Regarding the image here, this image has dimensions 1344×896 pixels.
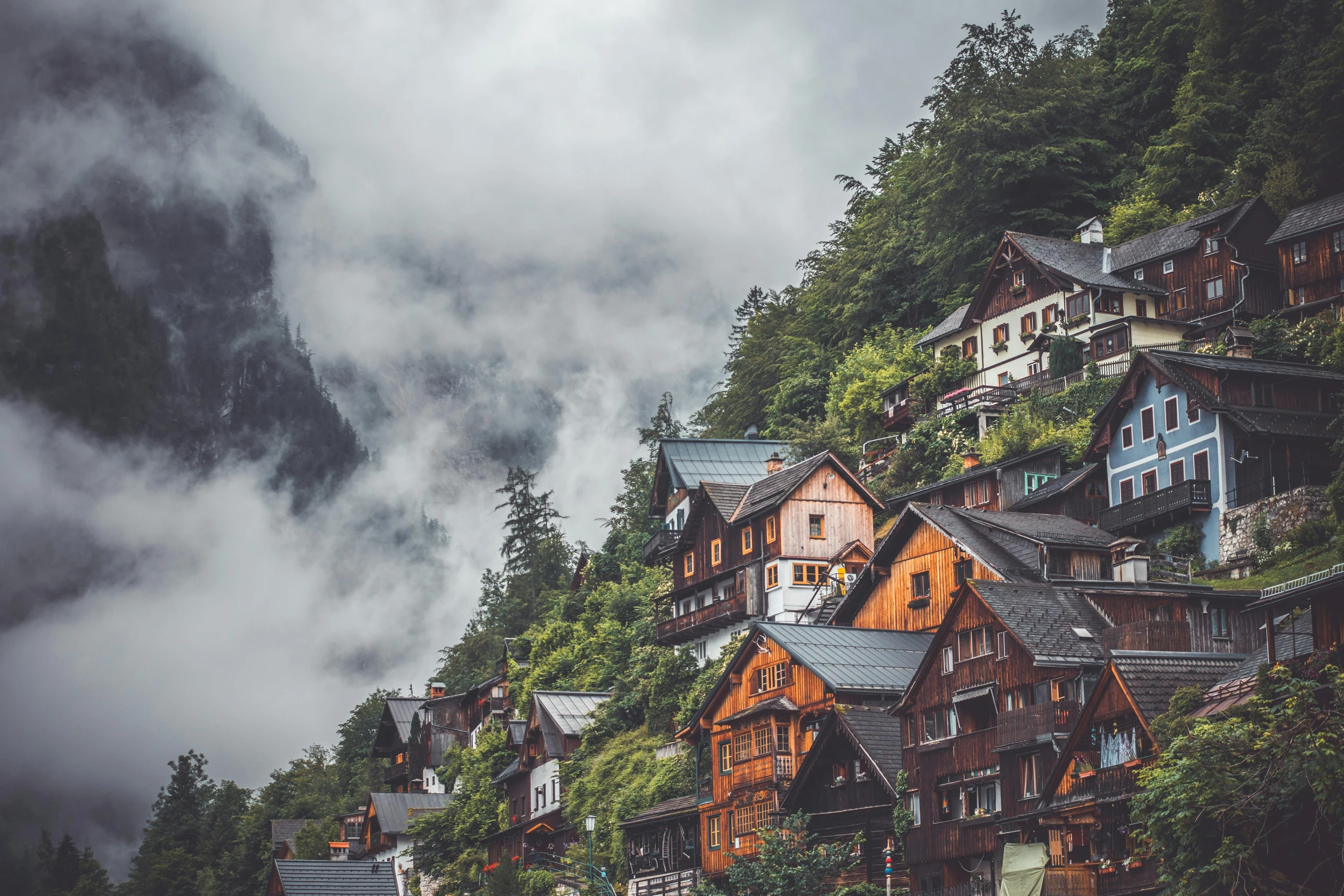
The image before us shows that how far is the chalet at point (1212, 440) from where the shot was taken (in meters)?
55.4

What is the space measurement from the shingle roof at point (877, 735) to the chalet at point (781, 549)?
55.1ft

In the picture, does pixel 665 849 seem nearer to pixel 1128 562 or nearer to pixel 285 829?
pixel 1128 562

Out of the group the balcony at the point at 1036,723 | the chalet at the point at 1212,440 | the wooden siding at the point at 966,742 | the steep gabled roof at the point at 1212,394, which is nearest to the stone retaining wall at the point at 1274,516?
the chalet at the point at 1212,440

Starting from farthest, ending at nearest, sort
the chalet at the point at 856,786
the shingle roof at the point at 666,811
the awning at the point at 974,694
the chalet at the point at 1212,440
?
the shingle roof at the point at 666,811 → the chalet at the point at 1212,440 → the chalet at the point at 856,786 → the awning at the point at 974,694

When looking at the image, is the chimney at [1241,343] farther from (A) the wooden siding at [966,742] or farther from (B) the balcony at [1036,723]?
(B) the balcony at [1036,723]

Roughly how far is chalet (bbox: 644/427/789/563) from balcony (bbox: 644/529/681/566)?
0.15 feet

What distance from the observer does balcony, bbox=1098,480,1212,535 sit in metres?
56.4

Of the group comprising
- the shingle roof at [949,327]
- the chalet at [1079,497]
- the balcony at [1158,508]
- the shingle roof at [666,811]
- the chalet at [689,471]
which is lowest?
the shingle roof at [666,811]

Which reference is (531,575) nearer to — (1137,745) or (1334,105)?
(1334,105)

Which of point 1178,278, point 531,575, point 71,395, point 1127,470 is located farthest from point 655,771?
point 71,395

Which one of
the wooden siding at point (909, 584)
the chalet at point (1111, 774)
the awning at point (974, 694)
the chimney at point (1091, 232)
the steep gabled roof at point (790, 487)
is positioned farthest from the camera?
the chimney at point (1091, 232)

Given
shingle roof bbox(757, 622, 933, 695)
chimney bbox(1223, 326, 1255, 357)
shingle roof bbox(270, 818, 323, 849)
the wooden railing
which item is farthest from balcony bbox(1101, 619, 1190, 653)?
shingle roof bbox(270, 818, 323, 849)

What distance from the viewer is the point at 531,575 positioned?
12219 centimetres

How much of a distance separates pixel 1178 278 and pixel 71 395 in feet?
325
